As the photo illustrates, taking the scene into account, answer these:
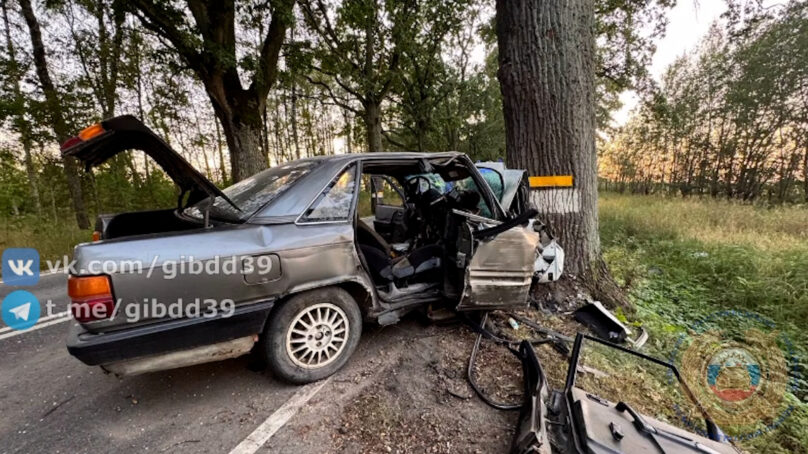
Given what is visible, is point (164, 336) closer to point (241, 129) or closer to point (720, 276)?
point (720, 276)

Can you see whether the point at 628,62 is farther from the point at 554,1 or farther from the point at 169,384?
the point at 169,384

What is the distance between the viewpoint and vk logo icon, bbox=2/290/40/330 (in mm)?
3233

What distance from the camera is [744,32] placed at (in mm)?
4359

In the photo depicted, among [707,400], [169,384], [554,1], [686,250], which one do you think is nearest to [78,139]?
[169,384]

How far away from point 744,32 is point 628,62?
6294 mm

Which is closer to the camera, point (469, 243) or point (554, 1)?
point (469, 243)

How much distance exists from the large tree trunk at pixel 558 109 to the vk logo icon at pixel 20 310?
559 cm

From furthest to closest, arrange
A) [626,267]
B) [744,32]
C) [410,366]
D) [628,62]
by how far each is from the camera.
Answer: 1. [628,62]
2. [626,267]
3. [744,32]
4. [410,366]

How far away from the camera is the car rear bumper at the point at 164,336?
5.12 feet

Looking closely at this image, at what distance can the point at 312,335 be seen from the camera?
218 centimetres

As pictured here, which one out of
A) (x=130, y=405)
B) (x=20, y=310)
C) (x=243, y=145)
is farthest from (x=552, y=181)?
(x=243, y=145)

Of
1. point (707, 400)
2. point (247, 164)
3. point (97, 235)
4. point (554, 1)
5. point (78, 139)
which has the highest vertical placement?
point (554, 1)

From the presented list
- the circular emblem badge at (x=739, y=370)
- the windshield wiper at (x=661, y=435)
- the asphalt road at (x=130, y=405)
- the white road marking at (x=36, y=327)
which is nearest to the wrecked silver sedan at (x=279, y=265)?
the asphalt road at (x=130, y=405)

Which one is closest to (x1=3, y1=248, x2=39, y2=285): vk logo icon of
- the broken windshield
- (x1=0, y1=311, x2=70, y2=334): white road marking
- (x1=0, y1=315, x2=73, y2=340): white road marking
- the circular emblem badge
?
(x1=0, y1=311, x2=70, y2=334): white road marking
